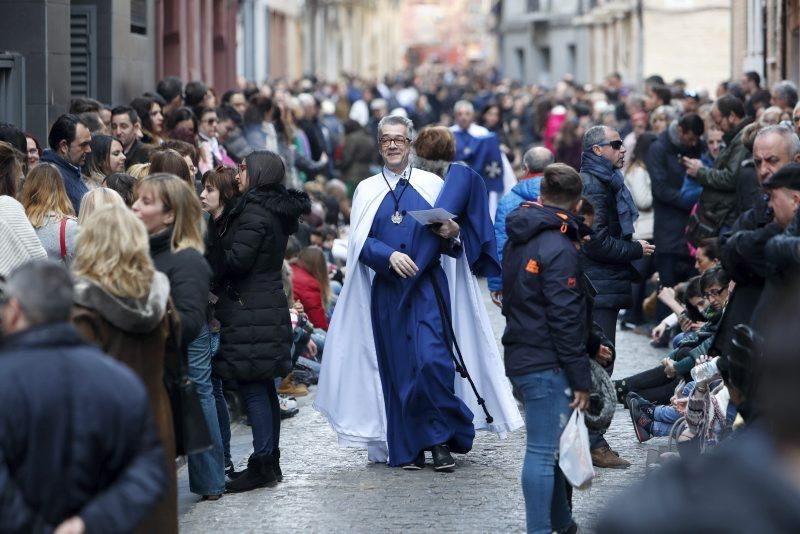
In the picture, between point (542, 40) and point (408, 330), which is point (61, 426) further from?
point (542, 40)

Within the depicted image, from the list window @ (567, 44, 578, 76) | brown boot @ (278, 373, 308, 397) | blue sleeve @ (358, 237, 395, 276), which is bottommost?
brown boot @ (278, 373, 308, 397)

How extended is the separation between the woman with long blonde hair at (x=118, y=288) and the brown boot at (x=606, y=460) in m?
3.77

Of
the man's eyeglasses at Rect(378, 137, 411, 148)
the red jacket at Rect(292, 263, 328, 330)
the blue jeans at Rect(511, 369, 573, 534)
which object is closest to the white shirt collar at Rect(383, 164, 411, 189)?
the man's eyeglasses at Rect(378, 137, 411, 148)

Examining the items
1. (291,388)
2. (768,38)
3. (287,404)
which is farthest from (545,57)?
(287,404)

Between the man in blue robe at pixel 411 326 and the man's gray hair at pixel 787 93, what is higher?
the man's gray hair at pixel 787 93

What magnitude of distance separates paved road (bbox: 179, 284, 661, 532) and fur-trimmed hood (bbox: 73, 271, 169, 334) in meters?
2.19

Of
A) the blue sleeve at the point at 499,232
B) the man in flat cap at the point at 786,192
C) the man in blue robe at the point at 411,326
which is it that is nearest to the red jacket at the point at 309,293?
the blue sleeve at the point at 499,232

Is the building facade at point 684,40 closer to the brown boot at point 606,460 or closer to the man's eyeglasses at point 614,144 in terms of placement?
the man's eyeglasses at point 614,144

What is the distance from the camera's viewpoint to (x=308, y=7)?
55938 mm

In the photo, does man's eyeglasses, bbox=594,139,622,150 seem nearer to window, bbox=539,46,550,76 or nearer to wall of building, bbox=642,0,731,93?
wall of building, bbox=642,0,731,93

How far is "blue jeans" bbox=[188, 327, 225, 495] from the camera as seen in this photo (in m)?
8.67

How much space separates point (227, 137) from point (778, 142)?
8561 mm

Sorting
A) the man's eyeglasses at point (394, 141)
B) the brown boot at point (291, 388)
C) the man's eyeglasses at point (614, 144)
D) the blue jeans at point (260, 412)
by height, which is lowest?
the brown boot at point (291, 388)

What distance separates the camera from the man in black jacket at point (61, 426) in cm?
481
